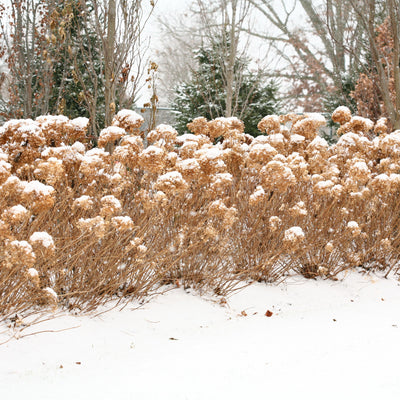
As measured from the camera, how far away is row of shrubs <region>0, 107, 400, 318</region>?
2713mm

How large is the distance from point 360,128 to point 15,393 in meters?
3.95

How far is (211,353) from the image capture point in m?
2.61

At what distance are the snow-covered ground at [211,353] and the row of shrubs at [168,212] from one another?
0.71ft

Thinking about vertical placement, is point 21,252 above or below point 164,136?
below

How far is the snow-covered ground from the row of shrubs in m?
0.22

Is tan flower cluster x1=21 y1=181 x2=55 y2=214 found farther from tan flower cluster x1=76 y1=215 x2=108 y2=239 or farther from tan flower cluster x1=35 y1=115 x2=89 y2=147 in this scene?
tan flower cluster x1=35 y1=115 x2=89 y2=147

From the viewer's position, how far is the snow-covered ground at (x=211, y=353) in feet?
7.13

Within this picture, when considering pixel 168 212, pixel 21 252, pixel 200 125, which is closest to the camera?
pixel 21 252

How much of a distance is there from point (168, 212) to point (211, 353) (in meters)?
1.34

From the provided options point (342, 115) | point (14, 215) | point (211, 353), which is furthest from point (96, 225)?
point (342, 115)

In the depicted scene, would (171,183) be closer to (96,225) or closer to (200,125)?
(96,225)

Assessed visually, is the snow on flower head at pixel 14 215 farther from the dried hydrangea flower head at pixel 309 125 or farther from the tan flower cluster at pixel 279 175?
the dried hydrangea flower head at pixel 309 125

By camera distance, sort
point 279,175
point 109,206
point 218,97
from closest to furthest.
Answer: point 109,206 → point 279,175 → point 218,97

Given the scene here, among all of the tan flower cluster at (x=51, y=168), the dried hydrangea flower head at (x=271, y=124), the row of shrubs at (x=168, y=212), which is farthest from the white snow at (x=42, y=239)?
the dried hydrangea flower head at (x=271, y=124)
